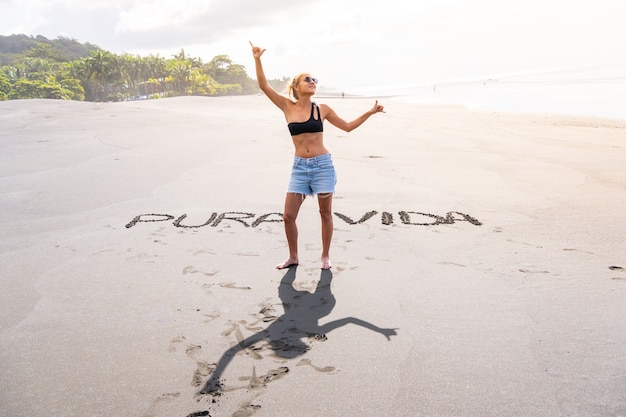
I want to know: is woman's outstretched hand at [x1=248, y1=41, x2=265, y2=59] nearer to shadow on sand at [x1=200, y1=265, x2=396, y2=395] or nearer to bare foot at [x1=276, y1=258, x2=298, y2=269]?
bare foot at [x1=276, y1=258, x2=298, y2=269]

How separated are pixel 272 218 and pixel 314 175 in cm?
156

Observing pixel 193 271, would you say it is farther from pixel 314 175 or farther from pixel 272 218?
pixel 272 218

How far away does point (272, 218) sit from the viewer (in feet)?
16.5

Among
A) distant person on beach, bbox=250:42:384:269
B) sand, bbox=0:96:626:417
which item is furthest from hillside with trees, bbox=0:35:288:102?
distant person on beach, bbox=250:42:384:269

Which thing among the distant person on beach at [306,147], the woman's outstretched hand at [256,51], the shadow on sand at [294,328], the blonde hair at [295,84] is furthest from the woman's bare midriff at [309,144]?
the shadow on sand at [294,328]

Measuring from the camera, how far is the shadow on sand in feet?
8.18

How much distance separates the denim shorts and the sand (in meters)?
0.74

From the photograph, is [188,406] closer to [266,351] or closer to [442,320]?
[266,351]

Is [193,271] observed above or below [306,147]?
below

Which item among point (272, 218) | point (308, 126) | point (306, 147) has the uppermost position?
point (308, 126)

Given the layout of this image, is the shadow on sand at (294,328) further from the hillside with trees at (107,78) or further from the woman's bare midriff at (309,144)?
the hillside with trees at (107,78)

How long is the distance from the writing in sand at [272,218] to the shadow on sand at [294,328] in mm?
1644

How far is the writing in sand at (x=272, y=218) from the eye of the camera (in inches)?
190

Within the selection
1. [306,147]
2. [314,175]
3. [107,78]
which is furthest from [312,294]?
[107,78]
